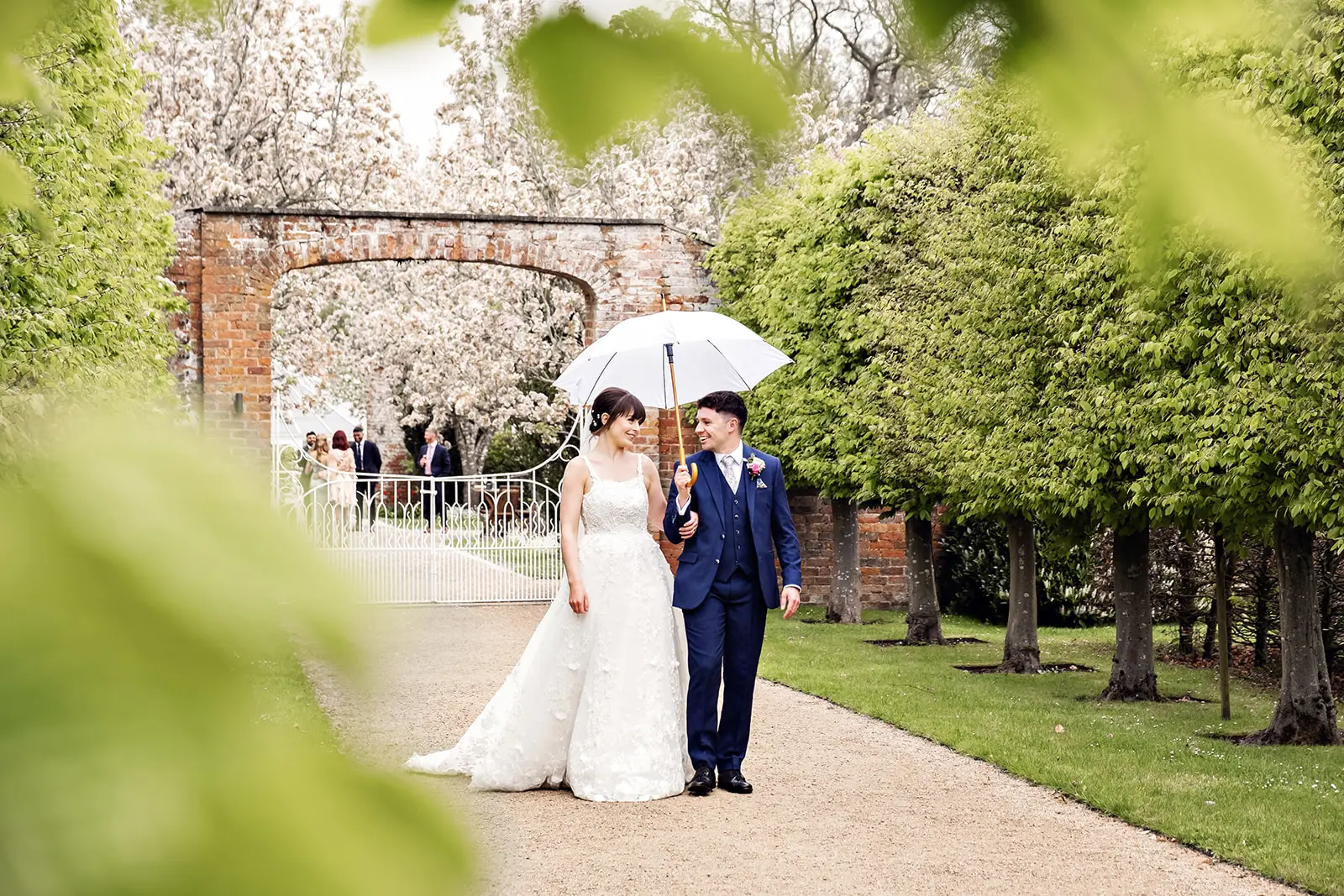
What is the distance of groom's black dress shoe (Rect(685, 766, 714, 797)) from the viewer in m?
6.23

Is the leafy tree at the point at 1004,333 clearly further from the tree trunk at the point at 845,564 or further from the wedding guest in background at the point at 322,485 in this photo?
the wedding guest in background at the point at 322,485

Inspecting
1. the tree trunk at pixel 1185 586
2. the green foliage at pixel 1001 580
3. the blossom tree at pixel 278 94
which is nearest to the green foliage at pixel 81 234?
the blossom tree at pixel 278 94

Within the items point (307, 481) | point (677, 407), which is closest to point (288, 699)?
point (307, 481)

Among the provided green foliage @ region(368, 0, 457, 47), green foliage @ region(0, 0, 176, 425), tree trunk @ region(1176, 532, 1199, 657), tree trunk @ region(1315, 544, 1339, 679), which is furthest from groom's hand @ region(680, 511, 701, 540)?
tree trunk @ region(1176, 532, 1199, 657)

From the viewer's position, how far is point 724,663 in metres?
6.29

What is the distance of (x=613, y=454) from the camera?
21.7 feet

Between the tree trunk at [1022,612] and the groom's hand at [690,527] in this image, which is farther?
the tree trunk at [1022,612]

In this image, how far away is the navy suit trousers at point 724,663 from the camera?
6.15 meters

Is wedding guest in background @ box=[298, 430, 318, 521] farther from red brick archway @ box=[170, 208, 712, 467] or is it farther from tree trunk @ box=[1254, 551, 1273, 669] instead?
red brick archway @ box=[170, 208, 712, 467]

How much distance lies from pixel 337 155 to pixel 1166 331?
23.1 ft

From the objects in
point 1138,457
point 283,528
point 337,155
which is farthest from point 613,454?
point 283,528

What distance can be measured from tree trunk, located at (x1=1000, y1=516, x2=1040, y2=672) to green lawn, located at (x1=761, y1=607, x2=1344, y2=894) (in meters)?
0.29

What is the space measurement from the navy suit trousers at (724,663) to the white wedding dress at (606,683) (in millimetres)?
171

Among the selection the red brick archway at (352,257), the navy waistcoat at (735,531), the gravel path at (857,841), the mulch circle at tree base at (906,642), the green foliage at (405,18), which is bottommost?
the gravel path at (857,841)
